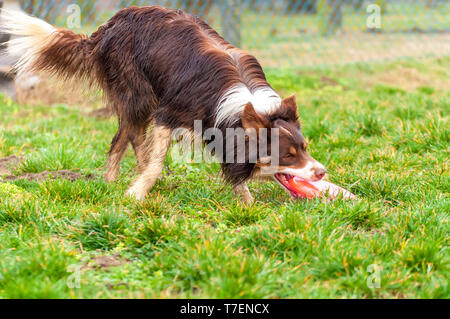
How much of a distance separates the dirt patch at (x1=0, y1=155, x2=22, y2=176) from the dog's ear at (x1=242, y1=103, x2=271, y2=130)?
270cm

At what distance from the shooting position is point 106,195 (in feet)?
15.9

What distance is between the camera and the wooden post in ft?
31.8

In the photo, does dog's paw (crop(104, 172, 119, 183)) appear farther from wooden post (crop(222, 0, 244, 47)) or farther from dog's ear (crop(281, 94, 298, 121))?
wooden post (crop(222, 0, 244, 47))

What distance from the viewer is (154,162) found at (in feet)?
16.6

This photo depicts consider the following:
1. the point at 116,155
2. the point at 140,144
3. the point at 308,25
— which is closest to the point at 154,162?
the point at 140,144

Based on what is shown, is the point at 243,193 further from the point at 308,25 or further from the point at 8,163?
the point at 308,25

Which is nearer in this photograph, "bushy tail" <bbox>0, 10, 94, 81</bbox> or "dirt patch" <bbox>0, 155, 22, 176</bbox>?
"bushy tail" <bbox>0, 10, 94, 81</bbox>

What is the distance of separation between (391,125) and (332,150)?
1059 millimetres

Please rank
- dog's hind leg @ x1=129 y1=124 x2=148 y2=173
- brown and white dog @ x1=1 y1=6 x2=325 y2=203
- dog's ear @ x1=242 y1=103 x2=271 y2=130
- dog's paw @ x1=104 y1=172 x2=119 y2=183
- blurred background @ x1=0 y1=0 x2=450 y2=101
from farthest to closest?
blurred background @ x1=0 y1=0 x2=450 y2=101, dog's paw @ x1=104 y1=172 x2=119 y2=183, dog's hind leg @ x1=129 y1=124 x2=148 y2=173, brown and white dog @ x1=1 y1=6 x2=325 y2=203, dog's ear @ x1=242 y1=103 x2=271 y2=130

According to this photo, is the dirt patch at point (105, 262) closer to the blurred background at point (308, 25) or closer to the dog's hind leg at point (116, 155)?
the dog's hind leg at point (116, 155)

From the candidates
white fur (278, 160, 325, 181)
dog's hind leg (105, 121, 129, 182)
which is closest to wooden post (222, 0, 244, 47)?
dog's hind leg (105, 121, 129, 182)

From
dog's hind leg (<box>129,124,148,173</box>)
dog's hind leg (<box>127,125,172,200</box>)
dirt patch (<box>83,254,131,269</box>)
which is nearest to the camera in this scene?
dirt patch (<box>83,254,131,269</box>)

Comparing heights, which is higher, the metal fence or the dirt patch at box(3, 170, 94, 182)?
the metal fence
